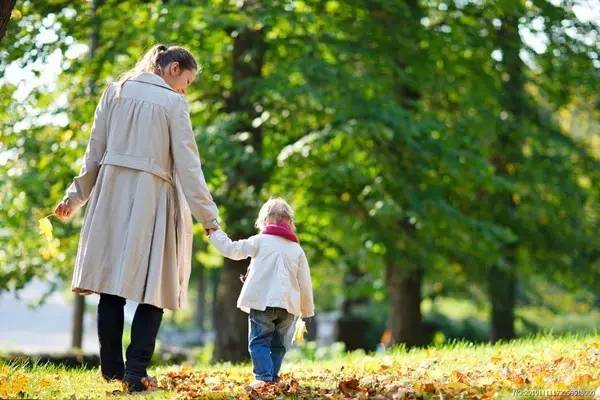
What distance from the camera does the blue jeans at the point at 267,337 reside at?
21.0 ft

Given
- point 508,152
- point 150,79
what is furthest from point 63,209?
point 508,152

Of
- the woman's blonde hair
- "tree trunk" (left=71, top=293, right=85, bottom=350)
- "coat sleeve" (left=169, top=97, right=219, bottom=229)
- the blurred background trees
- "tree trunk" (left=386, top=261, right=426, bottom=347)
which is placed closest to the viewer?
"coat sleeve" (left=169, top=97, right=219, bottom=229)

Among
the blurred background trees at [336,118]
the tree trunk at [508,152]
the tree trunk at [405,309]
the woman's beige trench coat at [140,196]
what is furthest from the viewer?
the tree trunk at [405,309]

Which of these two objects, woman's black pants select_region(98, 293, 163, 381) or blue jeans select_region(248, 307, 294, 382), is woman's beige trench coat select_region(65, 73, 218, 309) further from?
blue jeans select_region(248, 307, 294, 382)

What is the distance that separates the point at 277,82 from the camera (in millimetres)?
11727

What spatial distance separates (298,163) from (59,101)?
3.22 m

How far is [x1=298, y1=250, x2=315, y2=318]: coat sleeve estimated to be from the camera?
6.61 metres

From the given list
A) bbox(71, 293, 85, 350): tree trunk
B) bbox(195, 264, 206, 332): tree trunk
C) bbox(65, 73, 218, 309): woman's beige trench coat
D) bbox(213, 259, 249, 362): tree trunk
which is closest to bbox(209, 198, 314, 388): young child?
bbox(65, 73, 218, 309): woman's beige trench coat

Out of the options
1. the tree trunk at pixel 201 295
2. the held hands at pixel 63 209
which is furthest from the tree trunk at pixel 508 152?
the tree trunk at pixel 201 295

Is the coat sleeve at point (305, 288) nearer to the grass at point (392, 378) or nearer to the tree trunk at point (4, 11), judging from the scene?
the grass at point (392, 378)

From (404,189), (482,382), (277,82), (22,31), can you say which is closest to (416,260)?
(404,189)

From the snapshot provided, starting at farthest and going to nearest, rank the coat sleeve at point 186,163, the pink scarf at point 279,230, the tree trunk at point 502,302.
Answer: the tree trunk at point 502,302, the pink scarf at point 279,230, the coat sleeve at point 186,163

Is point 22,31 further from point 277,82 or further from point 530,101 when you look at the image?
point 530,101

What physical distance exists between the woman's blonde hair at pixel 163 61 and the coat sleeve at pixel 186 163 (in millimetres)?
261
